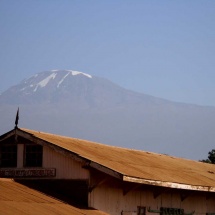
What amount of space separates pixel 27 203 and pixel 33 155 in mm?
4524

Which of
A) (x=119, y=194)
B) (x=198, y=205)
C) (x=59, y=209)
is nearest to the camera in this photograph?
(x=59, y=209)

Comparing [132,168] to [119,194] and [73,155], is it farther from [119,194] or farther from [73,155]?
[73,155]

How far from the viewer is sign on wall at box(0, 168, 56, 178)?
25.7m

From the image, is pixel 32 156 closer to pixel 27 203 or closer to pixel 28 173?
pixel 28 173

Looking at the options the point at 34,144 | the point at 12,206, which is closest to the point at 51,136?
the point at 34,144

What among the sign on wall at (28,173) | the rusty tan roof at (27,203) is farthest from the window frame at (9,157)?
the rusty tan roof at (27,203)

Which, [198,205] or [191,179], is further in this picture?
[198,205]

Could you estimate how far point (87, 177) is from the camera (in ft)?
81.3

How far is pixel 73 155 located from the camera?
81.3ft

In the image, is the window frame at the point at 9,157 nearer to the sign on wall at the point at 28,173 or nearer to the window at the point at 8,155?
the window at the point at 8,155

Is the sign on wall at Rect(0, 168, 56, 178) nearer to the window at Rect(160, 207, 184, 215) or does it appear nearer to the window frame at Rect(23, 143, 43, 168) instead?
the window frame at Rect(23, 143, 43, 168)

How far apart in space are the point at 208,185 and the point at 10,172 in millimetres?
8262

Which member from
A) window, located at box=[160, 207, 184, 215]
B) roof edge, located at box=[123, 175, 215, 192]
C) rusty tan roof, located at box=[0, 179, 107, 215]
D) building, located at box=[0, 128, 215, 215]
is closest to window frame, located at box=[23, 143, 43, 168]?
building, located at box=[0, 128, 215, 215]

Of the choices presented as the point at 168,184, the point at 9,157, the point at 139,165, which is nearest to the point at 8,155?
the point at 9,157
